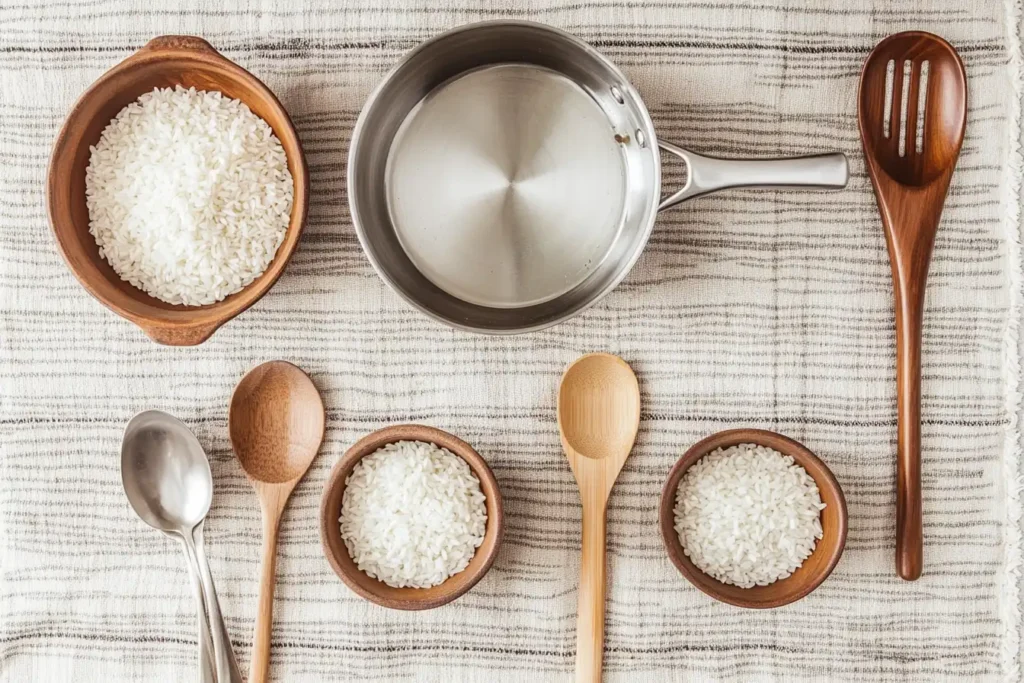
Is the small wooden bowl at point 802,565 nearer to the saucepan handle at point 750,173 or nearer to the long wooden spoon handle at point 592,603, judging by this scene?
the long wooden spoon handle at point 592,603

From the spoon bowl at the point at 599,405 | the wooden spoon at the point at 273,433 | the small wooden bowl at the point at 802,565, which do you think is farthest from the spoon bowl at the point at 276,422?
the small wooden bowl at the point at 802,565

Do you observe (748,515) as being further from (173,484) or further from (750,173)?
(173,484)

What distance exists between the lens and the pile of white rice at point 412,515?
81cm

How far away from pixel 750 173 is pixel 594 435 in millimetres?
337

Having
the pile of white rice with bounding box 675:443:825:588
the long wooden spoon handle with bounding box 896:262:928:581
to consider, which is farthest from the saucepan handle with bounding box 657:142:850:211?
the pile of white rice with bounding box 675:443:825:588

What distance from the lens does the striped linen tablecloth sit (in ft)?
2.86

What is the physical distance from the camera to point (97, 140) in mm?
816

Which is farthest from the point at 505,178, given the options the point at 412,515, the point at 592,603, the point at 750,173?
the point at 592,603

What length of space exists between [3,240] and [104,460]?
0.29 meters

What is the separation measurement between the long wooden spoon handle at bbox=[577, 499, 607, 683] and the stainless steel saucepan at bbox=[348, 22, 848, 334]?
25 cm

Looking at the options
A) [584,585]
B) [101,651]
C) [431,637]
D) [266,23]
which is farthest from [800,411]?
[101,651]

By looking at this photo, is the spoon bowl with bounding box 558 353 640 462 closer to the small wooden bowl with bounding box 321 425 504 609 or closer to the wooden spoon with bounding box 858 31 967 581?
the small wooden bowl with bounding box 321 425 504 609

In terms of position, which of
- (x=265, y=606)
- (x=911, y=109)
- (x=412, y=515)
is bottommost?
(x=265, y=606)

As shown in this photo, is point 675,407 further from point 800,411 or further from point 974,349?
point 974,349
